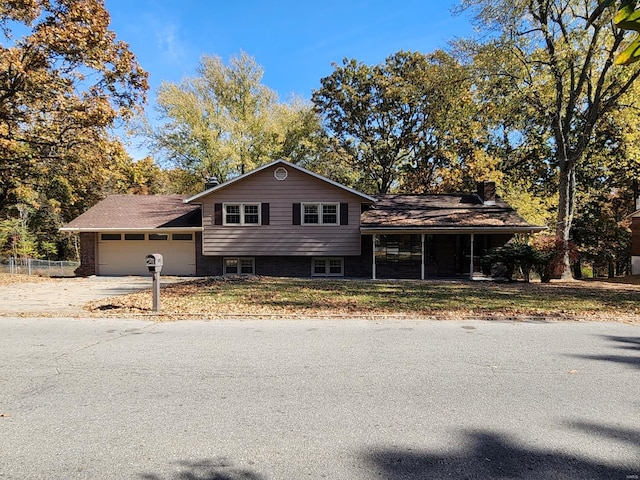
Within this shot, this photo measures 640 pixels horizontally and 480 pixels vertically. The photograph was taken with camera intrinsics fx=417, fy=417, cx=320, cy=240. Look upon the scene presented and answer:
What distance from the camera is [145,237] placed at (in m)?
21.5

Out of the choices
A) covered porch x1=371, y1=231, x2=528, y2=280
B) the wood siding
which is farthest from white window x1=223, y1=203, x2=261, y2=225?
covered porch x1=371, y1=231, x2=528, y2=280

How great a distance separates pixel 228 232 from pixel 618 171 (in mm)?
26555

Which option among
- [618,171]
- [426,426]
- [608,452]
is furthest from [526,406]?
[618,171]

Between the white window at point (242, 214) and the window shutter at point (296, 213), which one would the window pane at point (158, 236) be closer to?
the white window at point (242, 214)

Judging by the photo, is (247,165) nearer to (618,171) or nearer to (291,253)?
(291,253)

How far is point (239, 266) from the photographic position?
68.5 ft

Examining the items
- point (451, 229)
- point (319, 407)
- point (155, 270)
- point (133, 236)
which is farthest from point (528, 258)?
point (133, 236)

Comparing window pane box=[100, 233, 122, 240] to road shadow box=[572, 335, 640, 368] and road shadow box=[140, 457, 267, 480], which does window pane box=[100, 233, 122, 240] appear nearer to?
road shadow box=[140, 457, 267, 480]

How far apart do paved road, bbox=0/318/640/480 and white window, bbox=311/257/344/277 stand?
13708 millimetres

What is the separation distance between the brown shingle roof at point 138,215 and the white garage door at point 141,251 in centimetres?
59

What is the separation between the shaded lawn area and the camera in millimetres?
9023

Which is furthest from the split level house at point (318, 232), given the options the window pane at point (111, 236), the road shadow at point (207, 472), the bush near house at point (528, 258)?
the road shadow at point (207, 472)

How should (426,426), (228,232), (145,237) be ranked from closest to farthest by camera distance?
(426,426), (228,232), (145,237)

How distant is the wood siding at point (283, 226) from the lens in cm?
1994
